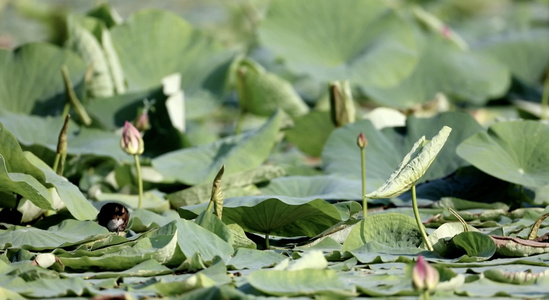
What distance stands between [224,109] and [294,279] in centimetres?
317

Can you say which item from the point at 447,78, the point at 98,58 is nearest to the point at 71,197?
the point at 98,58

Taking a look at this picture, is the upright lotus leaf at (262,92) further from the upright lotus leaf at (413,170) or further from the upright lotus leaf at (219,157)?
the upright lotus leaf at (413,170)

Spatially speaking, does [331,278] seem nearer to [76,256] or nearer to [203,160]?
[76,256]

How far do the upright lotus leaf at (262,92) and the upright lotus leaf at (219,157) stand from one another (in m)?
0.50

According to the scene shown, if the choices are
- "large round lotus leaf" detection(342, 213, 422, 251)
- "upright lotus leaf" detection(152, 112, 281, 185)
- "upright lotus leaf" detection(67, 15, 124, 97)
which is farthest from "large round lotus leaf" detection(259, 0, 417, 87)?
"large round lotus leaf" detection(342, 213, 422, 251)

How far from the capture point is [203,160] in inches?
89.3

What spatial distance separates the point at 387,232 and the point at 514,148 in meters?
0.51

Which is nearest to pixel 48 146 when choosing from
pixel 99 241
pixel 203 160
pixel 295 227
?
pixel 203 160

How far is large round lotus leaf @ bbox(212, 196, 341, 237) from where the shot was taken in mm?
1590

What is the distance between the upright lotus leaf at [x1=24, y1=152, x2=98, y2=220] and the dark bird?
5cm

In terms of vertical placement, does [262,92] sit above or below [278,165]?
above

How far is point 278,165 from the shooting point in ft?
7.43

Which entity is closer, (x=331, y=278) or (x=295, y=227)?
(x=331, y=278)

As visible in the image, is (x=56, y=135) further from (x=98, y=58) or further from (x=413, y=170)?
(x=413, y=170)
